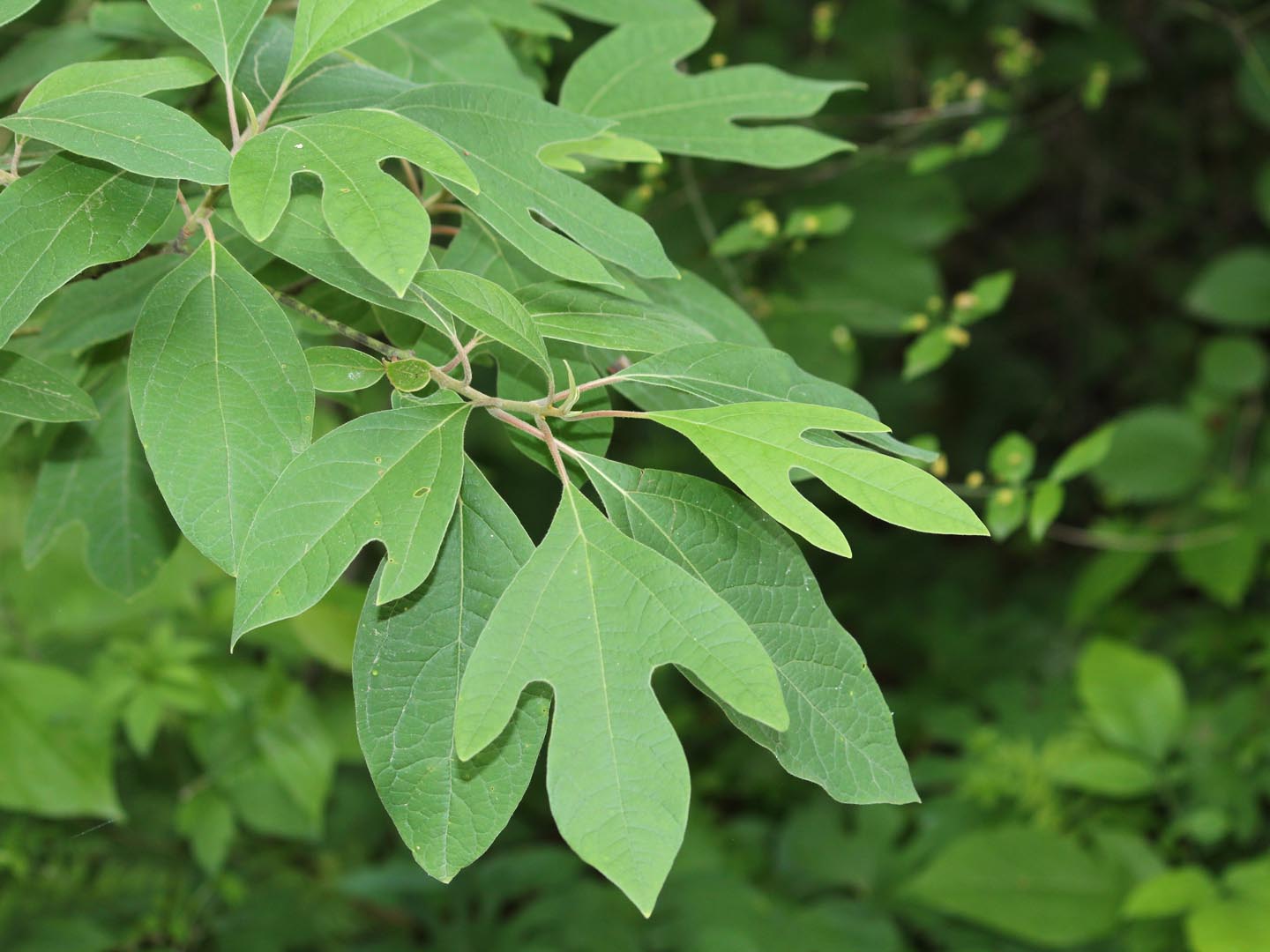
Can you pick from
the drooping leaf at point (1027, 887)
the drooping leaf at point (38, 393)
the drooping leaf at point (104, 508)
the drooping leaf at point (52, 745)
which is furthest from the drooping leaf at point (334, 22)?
the drooping leaf at point (1027, 887)

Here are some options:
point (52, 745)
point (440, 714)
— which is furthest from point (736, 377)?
point (52, 745)

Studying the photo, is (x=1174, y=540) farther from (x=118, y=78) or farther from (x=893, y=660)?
(x=118, y=78)

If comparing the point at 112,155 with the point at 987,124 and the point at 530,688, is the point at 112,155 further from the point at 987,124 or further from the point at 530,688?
the point at 987,124

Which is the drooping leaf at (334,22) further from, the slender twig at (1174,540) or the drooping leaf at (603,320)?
the slender twig at (1174,540)

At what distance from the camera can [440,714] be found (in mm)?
761

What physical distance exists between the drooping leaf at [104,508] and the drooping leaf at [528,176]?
497 mm

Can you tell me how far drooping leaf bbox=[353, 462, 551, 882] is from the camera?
74 cm

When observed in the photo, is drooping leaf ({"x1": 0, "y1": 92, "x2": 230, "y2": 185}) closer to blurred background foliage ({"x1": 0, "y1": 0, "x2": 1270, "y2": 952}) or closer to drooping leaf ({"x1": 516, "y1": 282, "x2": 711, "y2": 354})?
drooping leaf ({"x1": 516, "y1": 282, "x2": 711, "y2": 354})


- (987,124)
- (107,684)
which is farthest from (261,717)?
(987,124)

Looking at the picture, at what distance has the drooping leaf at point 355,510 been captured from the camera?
2.26ft

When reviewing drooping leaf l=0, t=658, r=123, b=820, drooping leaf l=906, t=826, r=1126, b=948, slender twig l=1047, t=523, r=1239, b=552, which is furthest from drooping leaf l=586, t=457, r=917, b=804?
slender twig l=1047, t=523, r=1239, b=552

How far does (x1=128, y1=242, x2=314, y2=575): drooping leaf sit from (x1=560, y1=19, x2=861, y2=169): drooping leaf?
1.43 feet

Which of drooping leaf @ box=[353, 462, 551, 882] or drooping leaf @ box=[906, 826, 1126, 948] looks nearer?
drooping leaf @ box=[353, 462, 551, 882]

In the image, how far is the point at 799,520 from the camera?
2.38ft
